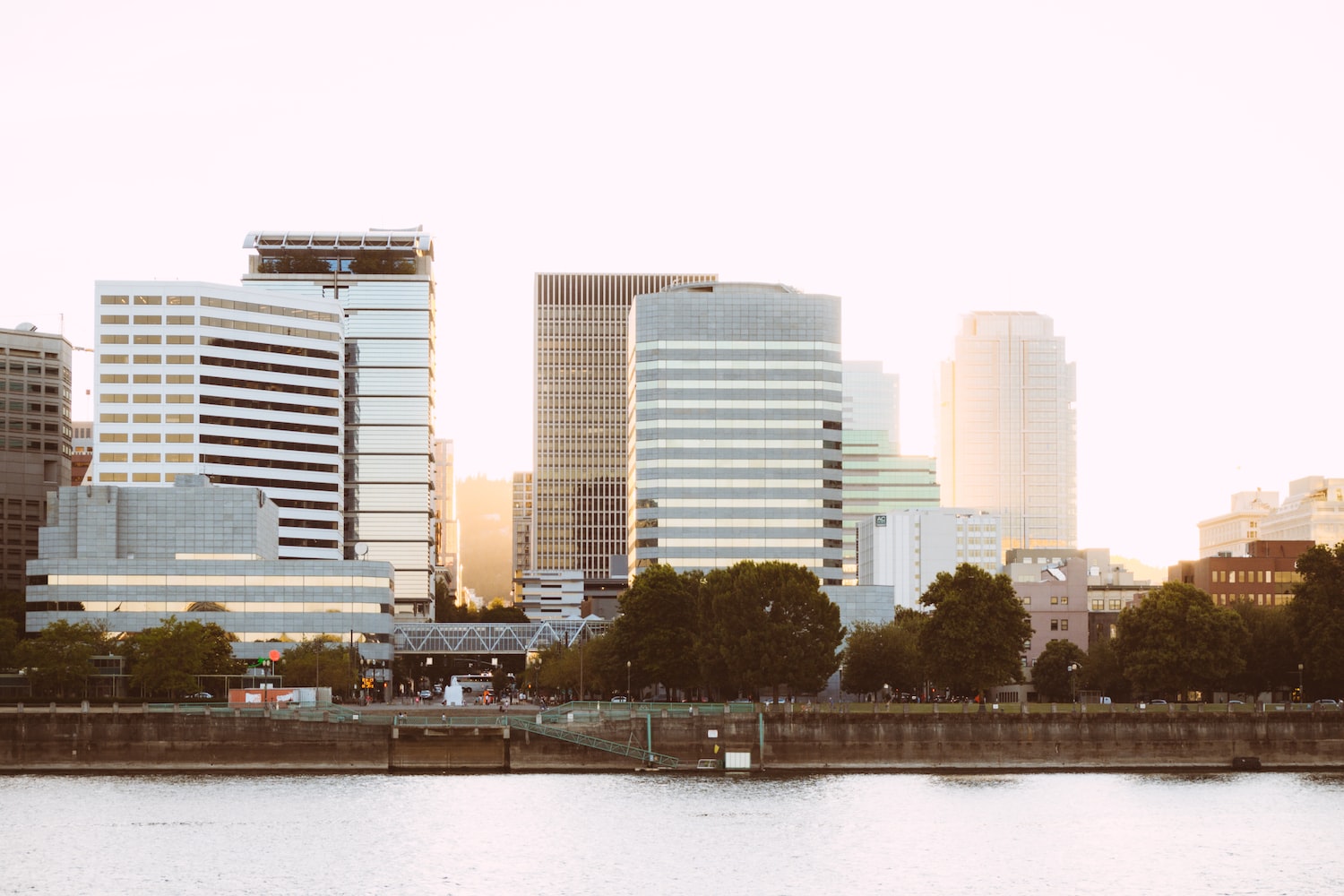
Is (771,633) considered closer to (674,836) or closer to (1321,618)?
(1321,618)

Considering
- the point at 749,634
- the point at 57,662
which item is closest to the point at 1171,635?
the point at 749,634

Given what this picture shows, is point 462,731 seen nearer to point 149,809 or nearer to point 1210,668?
point 149,809

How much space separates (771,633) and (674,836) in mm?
71565

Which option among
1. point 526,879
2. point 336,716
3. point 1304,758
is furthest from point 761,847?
point 1304,758

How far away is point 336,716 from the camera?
487 ft

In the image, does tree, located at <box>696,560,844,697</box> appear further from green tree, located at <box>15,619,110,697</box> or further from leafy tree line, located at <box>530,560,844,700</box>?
green tree, located at <box>15,619,110,697</box>

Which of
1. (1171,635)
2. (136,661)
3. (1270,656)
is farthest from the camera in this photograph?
(136,661)

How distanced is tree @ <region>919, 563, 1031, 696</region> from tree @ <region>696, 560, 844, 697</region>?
40.2 feet

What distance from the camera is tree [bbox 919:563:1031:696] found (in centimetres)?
16388

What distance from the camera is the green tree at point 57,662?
184 metres

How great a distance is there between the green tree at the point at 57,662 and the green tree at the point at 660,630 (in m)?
59.1

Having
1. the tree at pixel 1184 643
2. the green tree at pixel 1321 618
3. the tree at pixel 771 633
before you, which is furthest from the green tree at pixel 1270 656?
the tree at pixel 771 633

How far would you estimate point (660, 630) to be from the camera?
19000 centimetres

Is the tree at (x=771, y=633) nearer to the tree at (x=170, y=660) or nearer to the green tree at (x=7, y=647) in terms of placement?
the tree at (x=170, y=660)
